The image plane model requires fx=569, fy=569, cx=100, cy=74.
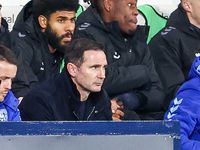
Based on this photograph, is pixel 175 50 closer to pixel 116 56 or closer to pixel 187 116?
pixel 116 56

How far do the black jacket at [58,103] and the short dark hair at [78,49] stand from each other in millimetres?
126

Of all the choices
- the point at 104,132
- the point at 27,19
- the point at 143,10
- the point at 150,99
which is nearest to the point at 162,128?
the point at 104,132

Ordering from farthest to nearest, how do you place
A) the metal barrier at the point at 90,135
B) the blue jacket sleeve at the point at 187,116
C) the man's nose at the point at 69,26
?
the man's nose at the point at 69,26 → the blue jacket sleeve at the point at 187,116 → the metal barrier at the point at 90,135

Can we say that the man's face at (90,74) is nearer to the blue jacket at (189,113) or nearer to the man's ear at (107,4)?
the blue jacket at (189,113)

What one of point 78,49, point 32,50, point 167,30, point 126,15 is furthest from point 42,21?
point 167,30

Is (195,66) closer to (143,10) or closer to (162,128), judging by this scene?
(162,128)

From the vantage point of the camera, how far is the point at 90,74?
13.1 ft

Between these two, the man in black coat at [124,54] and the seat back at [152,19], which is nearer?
the man in black coat at [124,54]

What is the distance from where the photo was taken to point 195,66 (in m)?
3.72

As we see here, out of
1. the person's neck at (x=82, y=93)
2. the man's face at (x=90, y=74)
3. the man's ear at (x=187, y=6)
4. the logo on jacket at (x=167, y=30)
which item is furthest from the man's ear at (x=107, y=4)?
the person's neck at (x=82, y=93)

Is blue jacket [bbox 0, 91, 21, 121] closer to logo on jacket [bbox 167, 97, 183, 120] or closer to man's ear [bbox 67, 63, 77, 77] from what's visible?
man's ear [bbox 67, 63, 77, 77]

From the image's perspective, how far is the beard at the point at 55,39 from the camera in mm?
4748

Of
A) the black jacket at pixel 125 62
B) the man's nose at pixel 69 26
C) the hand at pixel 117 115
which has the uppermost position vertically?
the man's nose at pixel 69 26

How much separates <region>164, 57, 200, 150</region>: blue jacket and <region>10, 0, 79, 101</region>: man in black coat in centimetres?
140
